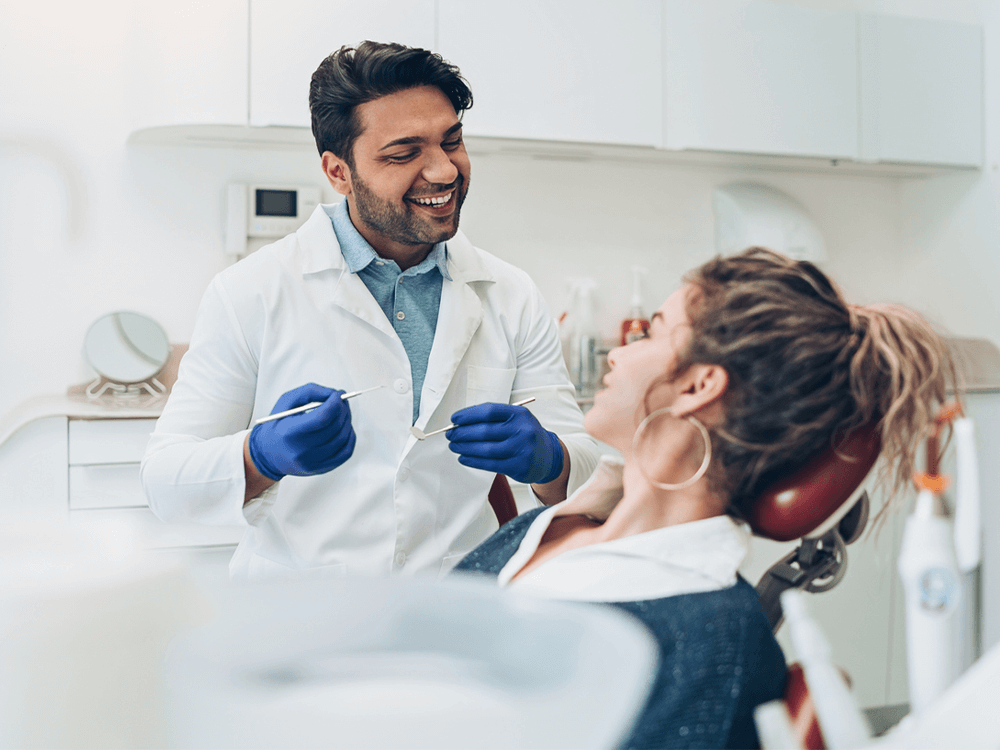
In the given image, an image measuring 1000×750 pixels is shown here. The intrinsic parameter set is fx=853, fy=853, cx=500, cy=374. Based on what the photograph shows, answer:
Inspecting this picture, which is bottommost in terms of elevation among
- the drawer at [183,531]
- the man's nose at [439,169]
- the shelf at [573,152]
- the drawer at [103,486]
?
the drawer at [183,531]

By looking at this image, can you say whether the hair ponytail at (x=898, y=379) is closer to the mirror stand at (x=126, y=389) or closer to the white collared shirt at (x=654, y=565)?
the white collared shirt at (x=654, y=565)

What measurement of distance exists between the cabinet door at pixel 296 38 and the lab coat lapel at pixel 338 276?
0.95 m

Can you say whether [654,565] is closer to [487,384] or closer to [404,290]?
[487,384]

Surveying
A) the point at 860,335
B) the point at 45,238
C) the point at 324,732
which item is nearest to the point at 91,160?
the point at 45,238

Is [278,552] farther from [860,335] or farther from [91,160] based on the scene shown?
[91,160]

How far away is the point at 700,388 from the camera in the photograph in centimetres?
86

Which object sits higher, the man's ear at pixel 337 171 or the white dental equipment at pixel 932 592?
the man's ear at pixel 337 171

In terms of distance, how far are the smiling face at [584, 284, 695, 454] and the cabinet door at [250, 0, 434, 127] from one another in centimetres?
157

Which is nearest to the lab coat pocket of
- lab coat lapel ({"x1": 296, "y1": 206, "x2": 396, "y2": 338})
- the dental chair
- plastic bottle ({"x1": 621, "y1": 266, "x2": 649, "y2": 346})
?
lab coat lapel ({"x1": 296, "y1": 206, "x2": 396, "y2": 338})

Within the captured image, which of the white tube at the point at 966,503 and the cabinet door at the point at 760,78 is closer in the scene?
the white tube at the point at 966,503

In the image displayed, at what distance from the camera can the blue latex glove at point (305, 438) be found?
112 cm

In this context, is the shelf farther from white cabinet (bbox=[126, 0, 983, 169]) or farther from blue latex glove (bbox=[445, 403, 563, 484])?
blue latex glove (bbox=[445, 403, 563, 484])

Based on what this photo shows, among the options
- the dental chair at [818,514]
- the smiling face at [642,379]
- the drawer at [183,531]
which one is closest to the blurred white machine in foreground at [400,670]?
the dental chair at [818,514]

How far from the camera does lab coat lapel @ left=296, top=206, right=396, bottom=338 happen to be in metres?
1.36
